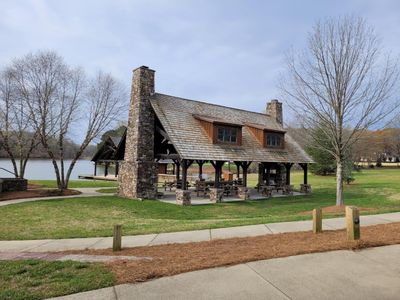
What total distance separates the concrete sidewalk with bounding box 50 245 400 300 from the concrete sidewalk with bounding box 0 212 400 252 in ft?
9.23

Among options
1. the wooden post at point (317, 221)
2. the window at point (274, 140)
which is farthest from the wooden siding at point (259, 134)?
the wooden post at point (317, 221)

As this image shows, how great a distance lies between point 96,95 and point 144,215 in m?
12.3

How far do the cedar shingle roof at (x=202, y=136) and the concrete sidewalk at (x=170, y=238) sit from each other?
865cm

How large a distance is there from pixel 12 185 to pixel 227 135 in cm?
1397

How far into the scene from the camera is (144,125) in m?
19.0

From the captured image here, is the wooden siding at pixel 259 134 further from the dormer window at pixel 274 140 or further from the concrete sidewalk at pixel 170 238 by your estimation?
the concrete sidewalk at pixel 170 238

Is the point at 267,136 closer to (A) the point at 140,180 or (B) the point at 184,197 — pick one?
(B) the point at 184,197

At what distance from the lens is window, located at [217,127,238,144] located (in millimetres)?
20172

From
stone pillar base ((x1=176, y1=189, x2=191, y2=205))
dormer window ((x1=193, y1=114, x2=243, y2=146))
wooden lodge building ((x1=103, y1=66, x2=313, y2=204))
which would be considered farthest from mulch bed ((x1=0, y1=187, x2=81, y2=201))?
dormer window ((x1=193, y1=114, x2=243, y2=146))

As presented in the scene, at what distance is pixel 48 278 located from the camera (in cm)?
480

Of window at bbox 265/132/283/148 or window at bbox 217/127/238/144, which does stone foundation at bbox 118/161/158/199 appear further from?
window at bbox 265/132/283/148

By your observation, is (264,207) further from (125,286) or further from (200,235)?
(125,286)

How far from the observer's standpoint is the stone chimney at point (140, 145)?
18.4 metres

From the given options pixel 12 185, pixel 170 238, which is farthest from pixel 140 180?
pixel 170 238
